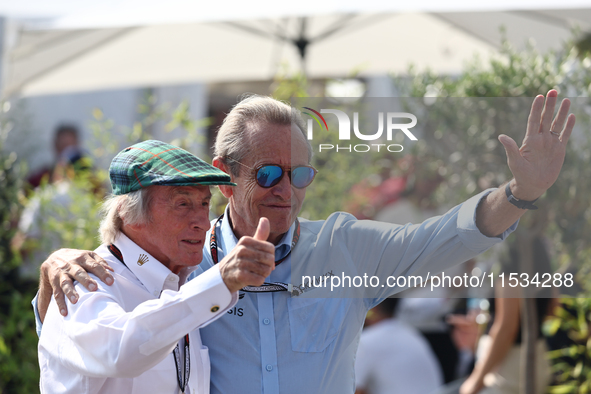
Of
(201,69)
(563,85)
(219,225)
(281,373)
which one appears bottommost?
(281,373)

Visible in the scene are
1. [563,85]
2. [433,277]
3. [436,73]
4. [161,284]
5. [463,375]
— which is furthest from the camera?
[463,375]

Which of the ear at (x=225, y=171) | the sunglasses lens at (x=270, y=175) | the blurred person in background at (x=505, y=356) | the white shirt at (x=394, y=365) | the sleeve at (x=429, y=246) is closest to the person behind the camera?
the sleeve at (x=429, y=246)

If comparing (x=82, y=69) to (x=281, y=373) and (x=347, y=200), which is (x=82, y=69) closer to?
(x=347, y=200)

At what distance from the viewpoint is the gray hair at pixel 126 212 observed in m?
1.93

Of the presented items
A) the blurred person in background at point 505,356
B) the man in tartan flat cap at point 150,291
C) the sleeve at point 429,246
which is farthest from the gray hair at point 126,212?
the blurred person in background at point 505,356

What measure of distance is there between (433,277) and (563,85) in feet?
5.34

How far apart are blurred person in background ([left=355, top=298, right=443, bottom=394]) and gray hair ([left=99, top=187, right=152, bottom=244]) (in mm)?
2706

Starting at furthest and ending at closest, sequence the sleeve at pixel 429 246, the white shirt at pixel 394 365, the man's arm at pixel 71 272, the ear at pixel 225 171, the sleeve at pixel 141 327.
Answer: the white shirt at pixel 394 365
the ear at pixel 225 171
the sleeve at pixel 429 246
the man's arm at pixel 71 272
the sleeve at pixel 141 327

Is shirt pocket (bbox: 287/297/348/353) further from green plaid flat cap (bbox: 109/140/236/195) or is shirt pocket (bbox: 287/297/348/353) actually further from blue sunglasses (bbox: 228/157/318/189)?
green plaid flat cap (bbox: 109/140/236/195)

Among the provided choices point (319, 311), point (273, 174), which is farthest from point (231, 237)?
point (319, 311)

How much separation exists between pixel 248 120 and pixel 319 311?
0.76m

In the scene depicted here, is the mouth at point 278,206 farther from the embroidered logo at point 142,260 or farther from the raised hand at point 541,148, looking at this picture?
the raised hand at point 541,148

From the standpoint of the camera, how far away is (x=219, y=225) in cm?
245

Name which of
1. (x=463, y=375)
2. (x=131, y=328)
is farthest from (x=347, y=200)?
(x=463, y=375)
